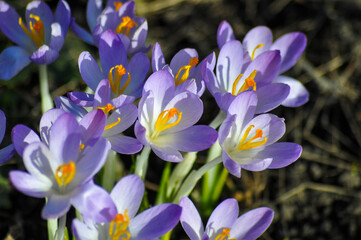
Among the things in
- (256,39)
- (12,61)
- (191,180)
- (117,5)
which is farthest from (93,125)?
(256,39)

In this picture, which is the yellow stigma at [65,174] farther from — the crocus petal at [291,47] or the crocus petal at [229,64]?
the crocus petal at [291,47]

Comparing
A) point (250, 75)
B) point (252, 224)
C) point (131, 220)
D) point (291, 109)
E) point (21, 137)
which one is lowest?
point (291, 109)

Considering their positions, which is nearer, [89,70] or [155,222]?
[155,222]

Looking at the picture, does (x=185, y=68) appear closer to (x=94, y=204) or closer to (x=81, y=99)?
(x=81, y=99)

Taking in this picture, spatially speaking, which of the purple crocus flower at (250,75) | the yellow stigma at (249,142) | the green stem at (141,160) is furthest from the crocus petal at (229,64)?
the green stem at (141,160)

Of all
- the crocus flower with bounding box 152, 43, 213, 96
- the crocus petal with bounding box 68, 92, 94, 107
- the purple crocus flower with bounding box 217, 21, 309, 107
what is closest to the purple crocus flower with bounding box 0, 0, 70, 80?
the crocus petal with bounding box 68, 92, 94, 107

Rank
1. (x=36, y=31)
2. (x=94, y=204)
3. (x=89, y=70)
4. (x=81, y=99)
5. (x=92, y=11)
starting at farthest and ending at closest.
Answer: (x=92, y=11)
(x=36, y=31)
(x=89, y=70)
(x=81, y=99)
(x=94, y=204)
